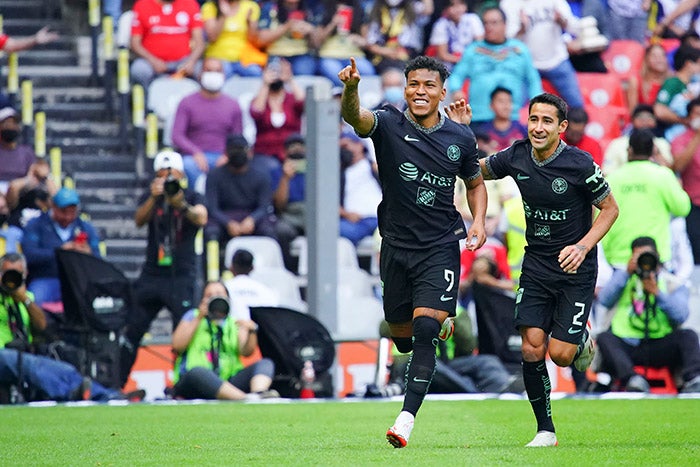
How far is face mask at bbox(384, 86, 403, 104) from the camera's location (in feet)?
66.5

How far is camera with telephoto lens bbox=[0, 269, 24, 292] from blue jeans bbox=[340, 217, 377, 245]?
4735mm

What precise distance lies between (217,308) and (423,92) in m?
6.27

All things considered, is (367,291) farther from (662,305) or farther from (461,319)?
(662,305)

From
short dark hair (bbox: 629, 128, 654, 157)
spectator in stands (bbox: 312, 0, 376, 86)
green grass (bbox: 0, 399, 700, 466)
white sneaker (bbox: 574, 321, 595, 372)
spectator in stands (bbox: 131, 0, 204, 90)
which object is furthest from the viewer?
spectator in stands (bbox: 312, 0, 376, 86)

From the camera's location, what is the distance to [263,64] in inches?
831

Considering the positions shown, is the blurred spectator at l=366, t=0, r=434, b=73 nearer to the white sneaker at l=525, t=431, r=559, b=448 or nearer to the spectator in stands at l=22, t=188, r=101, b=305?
the spectator in stands at l=22, t=188, r=101, b=305

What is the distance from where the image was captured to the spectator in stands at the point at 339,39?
69.1 ft

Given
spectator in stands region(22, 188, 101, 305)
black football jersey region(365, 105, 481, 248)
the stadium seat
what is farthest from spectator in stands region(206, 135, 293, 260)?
black football jersey region(365, 105, 481, 248)

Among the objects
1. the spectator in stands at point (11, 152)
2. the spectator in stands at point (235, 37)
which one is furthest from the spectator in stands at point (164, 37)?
the spectator in stands at point (11, 152)

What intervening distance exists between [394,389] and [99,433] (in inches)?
209

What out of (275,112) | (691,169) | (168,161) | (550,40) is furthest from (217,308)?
(550,40)

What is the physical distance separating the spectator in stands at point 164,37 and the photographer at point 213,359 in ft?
16.6

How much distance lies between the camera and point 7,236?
17734mm

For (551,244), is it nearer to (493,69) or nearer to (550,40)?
(493,69)
